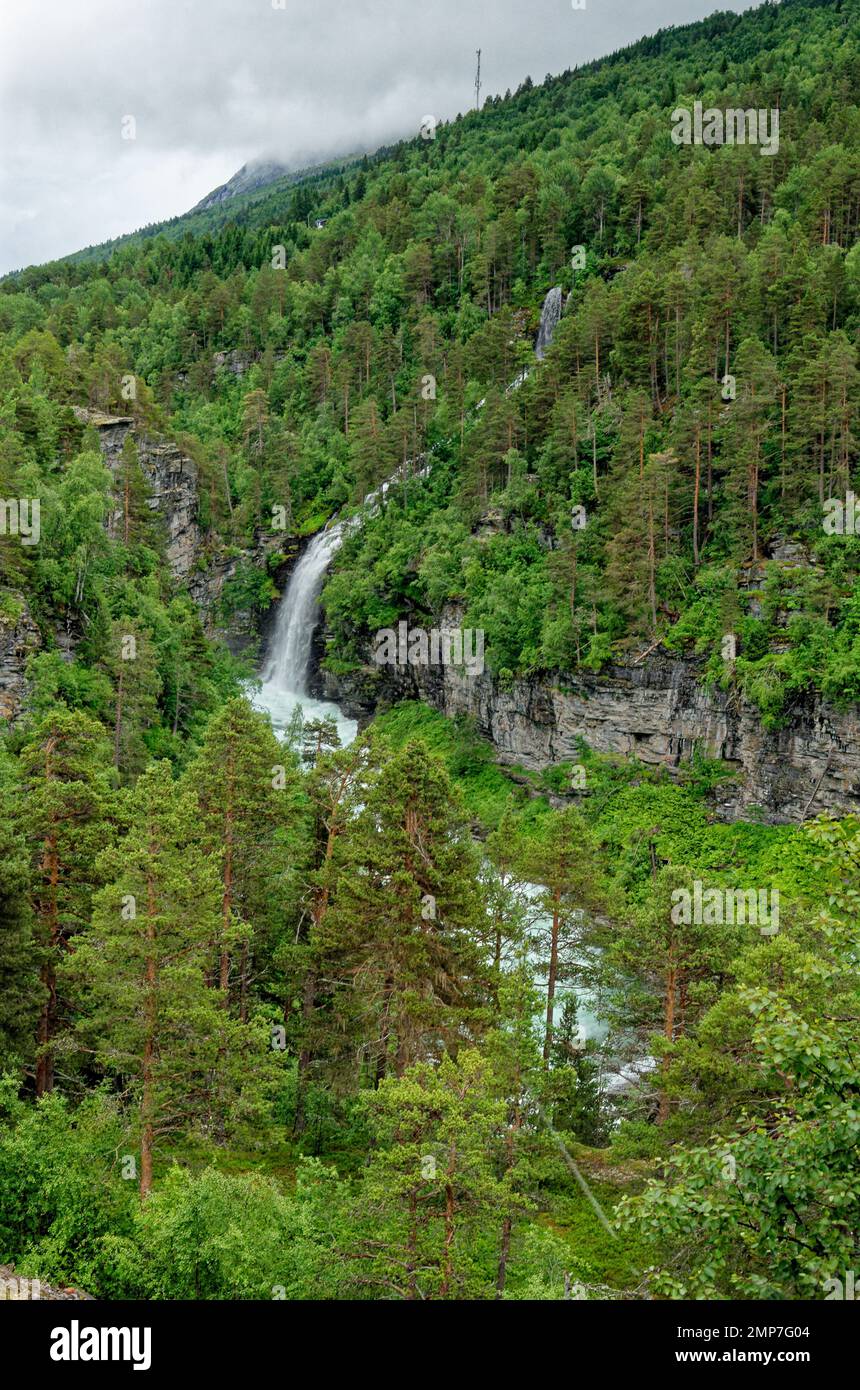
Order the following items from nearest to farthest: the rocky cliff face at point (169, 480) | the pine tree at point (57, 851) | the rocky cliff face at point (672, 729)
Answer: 1. the pine tree at point (57, 851)
2. the rocky cliff face at point (672, 729)
3. the rocky cliff face at point (169, 480)

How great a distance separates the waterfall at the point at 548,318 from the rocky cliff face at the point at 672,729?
115 ft

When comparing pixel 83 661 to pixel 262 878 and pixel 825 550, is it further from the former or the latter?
pixel 825 550

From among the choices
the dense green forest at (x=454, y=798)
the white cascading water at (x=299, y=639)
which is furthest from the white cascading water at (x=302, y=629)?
the dense green forest at (x=454, y=798)

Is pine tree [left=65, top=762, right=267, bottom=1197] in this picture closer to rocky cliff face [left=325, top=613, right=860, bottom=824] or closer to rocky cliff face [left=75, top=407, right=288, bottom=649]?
rocky cliff face [left=325, top=613, right=860, bottom=824]

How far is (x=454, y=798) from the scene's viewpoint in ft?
95.3

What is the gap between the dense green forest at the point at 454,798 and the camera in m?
18.3

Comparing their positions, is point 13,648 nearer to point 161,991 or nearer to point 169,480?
point 161,991

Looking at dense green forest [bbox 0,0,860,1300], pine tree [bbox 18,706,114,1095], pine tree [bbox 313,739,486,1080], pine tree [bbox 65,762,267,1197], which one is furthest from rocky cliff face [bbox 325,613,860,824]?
pine tree [bbox 18,706,114,1095]

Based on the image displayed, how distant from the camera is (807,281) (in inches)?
2361

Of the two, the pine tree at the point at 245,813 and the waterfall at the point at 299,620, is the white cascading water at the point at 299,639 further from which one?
the pine tree at the point at 245,813

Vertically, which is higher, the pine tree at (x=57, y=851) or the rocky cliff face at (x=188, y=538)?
the rocky cliff face at (x=188, y=538)

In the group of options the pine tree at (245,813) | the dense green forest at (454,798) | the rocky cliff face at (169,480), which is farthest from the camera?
the rocky cliff face at (169,480)
